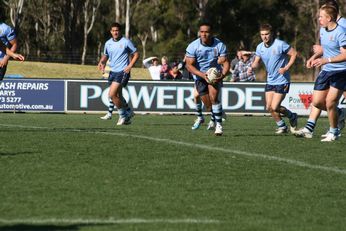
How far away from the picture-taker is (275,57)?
17.8 meters

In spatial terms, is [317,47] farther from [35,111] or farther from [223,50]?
[35,111]

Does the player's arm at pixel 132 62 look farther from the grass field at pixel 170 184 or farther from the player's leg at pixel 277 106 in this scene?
the grass field at pixel 170 184

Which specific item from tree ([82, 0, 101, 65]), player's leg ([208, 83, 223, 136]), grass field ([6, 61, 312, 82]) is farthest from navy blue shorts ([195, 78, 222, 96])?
tree ([82, 0, 101, 65])

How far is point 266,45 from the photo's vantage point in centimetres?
1773

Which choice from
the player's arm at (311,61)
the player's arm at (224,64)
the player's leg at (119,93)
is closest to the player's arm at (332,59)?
the player's arm at (311,61)

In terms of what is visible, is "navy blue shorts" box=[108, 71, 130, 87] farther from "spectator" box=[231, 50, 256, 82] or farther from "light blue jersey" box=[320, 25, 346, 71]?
"spectator" box=[231, 50, 256, 82]

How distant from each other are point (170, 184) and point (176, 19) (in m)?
63.8

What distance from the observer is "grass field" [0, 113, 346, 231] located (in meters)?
7.48

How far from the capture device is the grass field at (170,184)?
7.48 meters

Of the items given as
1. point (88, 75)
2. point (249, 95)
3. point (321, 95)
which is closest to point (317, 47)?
point (321, 95)

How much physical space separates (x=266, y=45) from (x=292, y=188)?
8.67 m

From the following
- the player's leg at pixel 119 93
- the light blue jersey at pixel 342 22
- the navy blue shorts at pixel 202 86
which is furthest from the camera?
the player's leg at pixel 119 93

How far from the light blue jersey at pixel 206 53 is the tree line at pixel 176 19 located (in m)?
48.9

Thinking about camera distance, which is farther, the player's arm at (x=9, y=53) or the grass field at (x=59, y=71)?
the grass field at (x=59, y=71)
